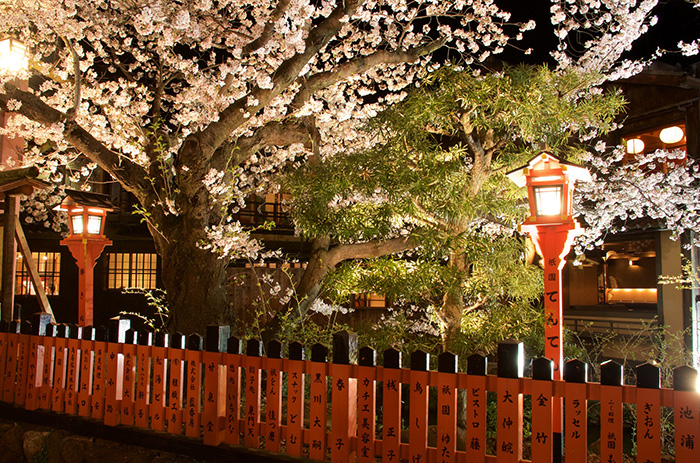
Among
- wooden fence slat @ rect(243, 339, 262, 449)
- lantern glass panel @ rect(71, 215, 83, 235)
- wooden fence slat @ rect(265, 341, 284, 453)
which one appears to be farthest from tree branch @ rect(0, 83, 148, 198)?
wooden fence slat @ rect(265, 341, 284, 453)

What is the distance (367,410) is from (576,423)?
5.50 feet

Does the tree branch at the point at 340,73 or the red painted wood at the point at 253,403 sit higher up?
the tree branch at the point at 340,73

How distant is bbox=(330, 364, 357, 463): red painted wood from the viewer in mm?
4422

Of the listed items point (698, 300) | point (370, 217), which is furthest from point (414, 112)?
point (698, 300)

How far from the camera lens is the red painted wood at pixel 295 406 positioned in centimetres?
461

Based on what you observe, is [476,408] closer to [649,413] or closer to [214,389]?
[649,413]

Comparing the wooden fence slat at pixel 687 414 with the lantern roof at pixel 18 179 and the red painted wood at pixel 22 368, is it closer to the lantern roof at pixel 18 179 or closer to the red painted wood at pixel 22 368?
the red painted wood at pixel 22 368

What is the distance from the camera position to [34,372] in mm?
6387

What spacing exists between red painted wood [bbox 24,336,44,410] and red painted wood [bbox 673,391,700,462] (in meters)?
6.87

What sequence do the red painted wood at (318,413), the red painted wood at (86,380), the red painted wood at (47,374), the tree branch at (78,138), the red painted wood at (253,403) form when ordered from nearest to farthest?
the red painted wood at (318,413) < the red painted wood at (253,403) < the red painted wood at (86,380) < the red painted wood at (47,374) < the tree branch at (78,138)

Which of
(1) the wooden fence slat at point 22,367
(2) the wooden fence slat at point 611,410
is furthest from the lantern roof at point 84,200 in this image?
(2) the wooden fence slat at point 611,410

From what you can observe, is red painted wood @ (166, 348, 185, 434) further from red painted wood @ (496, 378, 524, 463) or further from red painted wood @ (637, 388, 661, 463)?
red painted wood @ (637, 388, 661, 463)

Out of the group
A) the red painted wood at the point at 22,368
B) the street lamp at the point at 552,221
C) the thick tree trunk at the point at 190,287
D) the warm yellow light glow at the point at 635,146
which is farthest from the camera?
the warm yellow light glow at the point at 635,146

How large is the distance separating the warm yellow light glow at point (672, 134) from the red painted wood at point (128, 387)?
1418 centimetres
